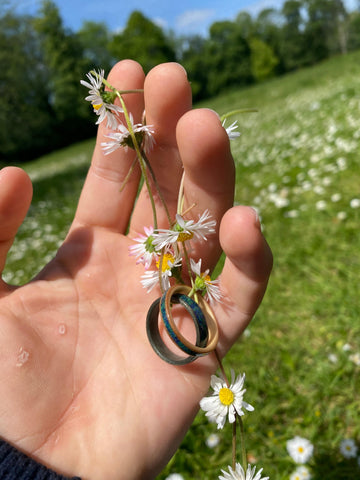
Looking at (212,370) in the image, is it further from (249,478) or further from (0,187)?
(0,187)

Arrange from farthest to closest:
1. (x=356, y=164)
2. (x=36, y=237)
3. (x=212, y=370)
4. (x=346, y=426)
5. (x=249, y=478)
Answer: (x=36, y=237)
(x=356, y=164)
(x=346, y=426)
(x=212, y=370)
(x=249, y=478)

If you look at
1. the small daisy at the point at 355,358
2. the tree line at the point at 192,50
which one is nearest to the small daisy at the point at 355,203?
the small daisy at the point at 355,358

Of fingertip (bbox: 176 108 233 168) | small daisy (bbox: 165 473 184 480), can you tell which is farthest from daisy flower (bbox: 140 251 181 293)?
small daisy (bbox: 165 473 184 480)

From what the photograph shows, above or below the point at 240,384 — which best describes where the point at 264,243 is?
above

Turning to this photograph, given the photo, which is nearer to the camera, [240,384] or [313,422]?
[240,384]

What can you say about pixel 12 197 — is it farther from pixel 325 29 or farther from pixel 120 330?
pixel 325 29

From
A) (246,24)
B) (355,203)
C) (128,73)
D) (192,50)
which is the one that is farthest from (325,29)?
(128,73)

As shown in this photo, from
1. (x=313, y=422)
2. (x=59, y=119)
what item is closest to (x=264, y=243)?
(x=313, y=422)
